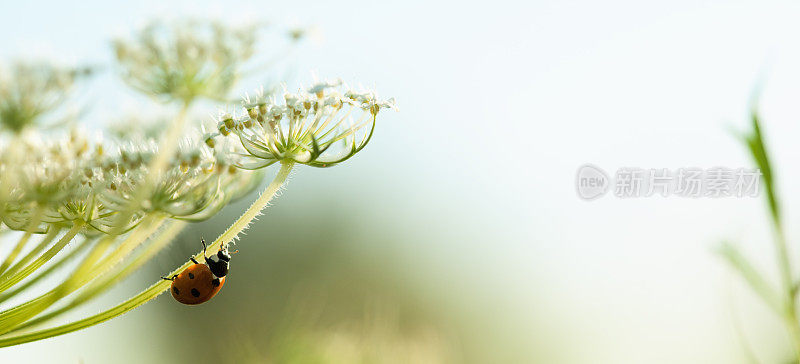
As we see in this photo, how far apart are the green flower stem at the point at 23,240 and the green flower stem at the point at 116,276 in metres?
0.20

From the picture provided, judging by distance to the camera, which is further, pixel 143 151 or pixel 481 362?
pixel 481 362

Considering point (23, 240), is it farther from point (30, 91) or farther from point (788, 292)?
point (788, 292)

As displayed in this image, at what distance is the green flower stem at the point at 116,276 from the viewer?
7.32 feet

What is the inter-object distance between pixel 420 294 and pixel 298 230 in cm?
503

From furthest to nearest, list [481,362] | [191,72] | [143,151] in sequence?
[481,362] → [191,72] → [143,151]

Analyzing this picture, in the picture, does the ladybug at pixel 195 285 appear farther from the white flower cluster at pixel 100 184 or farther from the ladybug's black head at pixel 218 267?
the white flower cluster at pixel 100 184

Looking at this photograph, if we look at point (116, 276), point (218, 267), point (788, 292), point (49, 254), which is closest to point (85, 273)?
point (116, 276)

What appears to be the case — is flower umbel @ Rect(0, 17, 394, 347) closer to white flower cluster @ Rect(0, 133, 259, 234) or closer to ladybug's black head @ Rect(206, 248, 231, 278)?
white flower cluster @ Rect(0, 133, 259, 234)

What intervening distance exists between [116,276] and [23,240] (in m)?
0.36

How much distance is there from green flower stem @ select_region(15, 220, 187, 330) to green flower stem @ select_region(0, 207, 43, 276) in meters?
0.20

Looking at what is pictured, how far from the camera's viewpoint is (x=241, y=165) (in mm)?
2543

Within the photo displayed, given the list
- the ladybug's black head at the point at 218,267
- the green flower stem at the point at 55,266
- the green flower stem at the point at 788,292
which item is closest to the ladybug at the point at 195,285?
the ladybug's black head at the point at 218,267

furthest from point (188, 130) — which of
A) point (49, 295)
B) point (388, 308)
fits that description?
point (388, 308)

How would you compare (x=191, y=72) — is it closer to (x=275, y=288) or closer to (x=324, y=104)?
(x=324, y=104)
